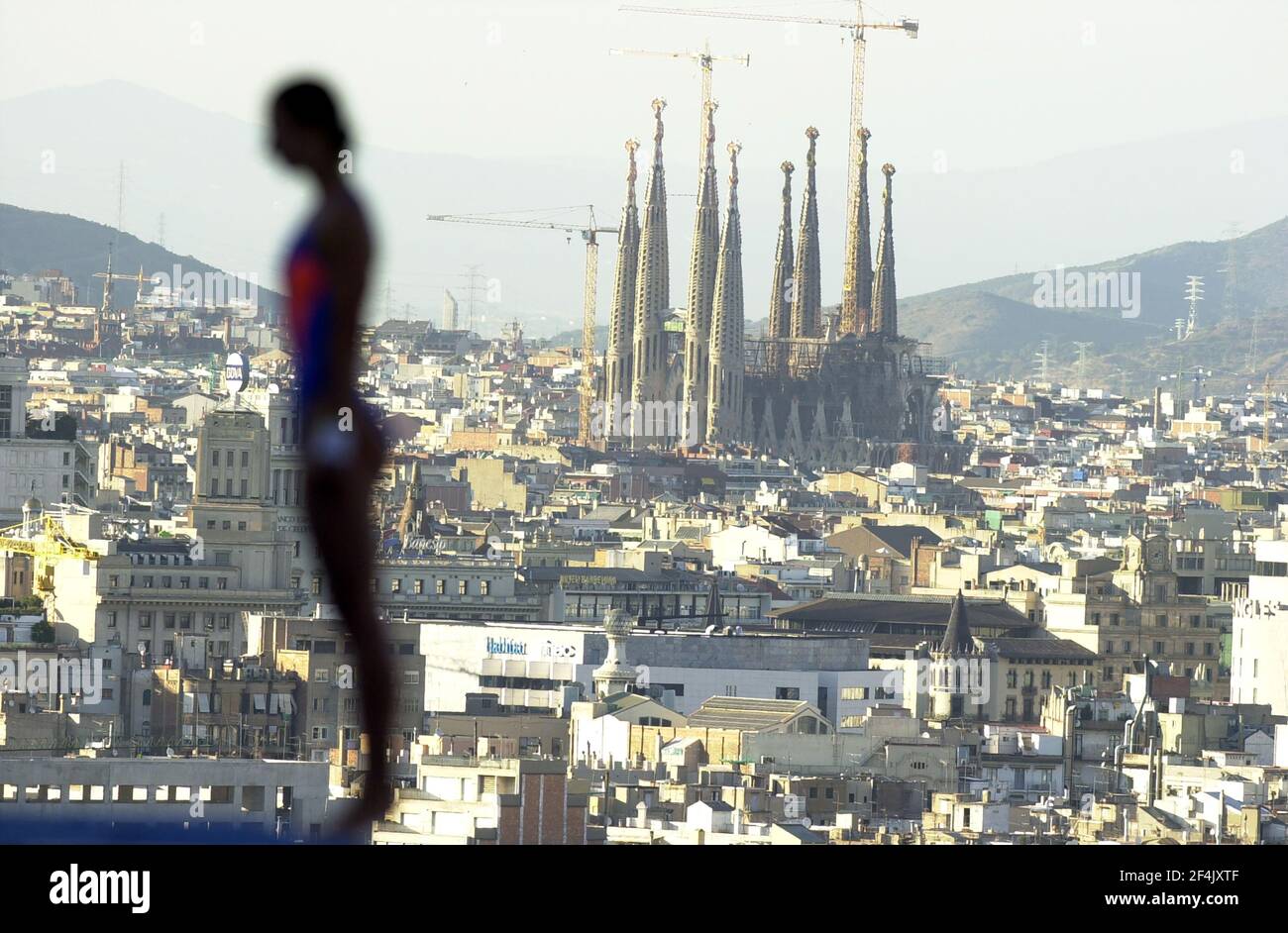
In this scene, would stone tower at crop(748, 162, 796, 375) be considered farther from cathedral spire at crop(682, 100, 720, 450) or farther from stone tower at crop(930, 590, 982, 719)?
stone tower at crop(930, 590, 982, 719)

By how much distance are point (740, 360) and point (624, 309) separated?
3.57m

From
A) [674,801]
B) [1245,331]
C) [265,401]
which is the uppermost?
[1245,331]

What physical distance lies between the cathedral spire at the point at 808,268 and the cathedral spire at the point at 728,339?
272 centimetres

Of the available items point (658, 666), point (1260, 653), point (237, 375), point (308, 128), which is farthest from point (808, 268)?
point (308, 128)

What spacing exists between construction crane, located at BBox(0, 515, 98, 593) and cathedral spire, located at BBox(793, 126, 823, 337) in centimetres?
6801

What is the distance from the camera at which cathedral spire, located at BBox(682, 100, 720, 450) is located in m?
111

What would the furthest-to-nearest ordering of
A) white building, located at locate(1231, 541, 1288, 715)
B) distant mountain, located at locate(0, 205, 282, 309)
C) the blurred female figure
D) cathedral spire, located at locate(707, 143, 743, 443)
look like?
distant mountain, located at locate(0, 205, 282, 309)
cathedral spire, located at locate(707, 143, 743, 443)
white building, located at locate(1231, 541, 1288, 715)
the blurred female figure

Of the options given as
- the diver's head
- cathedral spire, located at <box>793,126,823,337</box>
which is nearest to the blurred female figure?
the diver's head
